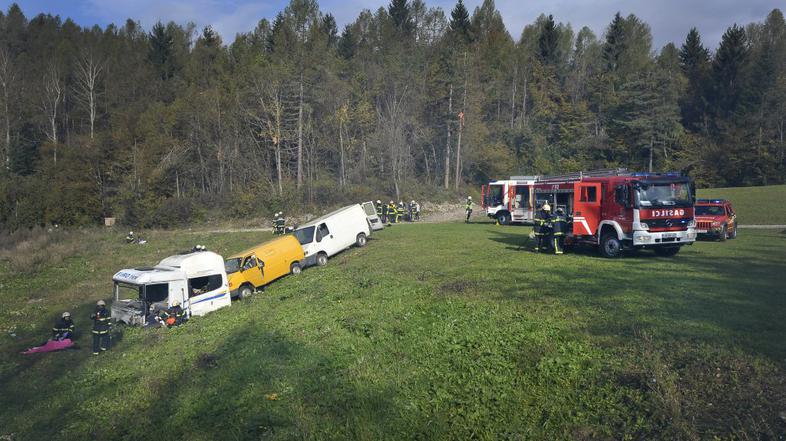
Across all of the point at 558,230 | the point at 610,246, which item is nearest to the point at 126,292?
the point at 558,230

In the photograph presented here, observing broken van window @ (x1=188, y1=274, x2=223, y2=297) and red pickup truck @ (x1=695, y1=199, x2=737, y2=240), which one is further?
red pickup truck @ (x1=695, y1=199, x2=737, y2=240)

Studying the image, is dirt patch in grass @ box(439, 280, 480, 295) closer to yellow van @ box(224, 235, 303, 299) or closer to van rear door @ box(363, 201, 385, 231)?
yellow van @ box(224, 235, 303, 299)

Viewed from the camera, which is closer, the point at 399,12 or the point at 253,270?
the point at 253,270

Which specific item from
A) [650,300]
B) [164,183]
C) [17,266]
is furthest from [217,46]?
[650,300]

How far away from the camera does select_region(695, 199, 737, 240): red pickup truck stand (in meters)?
23.6

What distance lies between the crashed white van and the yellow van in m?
1.39

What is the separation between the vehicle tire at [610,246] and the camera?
17.7 m

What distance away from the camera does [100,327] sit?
46.8 ft

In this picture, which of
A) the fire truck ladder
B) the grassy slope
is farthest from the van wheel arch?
the grassy slope

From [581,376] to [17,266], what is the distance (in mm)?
30787

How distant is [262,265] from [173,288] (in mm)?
4090

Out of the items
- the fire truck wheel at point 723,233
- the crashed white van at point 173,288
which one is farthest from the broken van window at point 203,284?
the fire truck wheel at point 723,233

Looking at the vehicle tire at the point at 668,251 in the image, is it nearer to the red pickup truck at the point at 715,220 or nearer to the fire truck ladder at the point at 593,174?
the fire truck ladder at the point at 593,174

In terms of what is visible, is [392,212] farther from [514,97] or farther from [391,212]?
[514,97]
